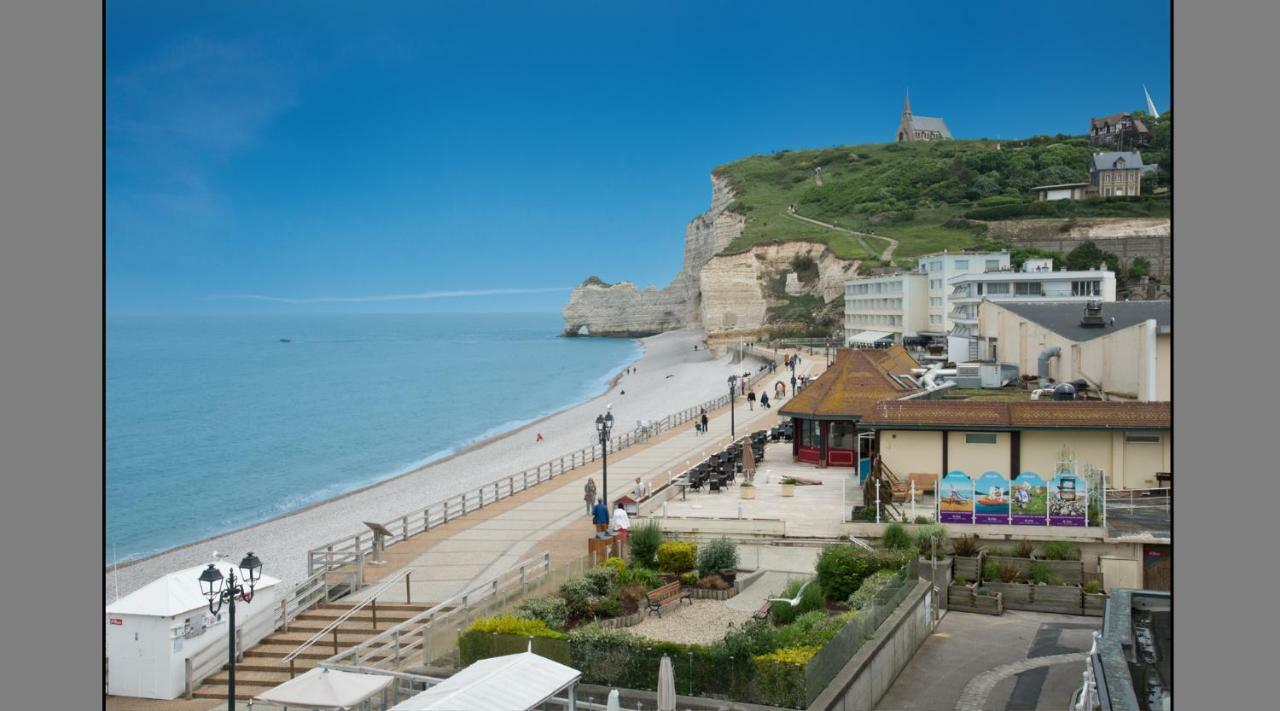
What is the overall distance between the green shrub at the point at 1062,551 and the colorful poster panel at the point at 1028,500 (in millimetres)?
708

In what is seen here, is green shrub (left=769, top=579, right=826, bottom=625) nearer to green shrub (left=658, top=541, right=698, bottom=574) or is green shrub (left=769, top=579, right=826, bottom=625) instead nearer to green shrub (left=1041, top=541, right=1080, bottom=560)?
green shrub (left=658, top=541, right=698, bottom=574)

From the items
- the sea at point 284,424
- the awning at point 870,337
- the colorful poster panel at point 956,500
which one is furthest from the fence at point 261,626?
the awning at point 870,337

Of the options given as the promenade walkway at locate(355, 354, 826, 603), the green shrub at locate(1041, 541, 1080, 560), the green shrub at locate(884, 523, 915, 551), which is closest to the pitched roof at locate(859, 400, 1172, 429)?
the green shrub at locate(1041, 541, 1080, 560)

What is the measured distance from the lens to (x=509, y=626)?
48.0 ft

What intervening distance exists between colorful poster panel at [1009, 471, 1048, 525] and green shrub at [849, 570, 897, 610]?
4250 millimetres

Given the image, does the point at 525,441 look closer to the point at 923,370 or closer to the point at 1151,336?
the point at 923,370

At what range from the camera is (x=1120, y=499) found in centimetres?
2255

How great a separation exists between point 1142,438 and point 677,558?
1107 cm

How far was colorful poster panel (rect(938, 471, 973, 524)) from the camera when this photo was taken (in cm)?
2062

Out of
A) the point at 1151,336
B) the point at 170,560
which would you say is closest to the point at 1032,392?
the point at 1151,336

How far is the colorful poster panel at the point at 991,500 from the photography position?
67.5 ft

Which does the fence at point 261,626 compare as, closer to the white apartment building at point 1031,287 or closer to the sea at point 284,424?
the sea at point 284,424

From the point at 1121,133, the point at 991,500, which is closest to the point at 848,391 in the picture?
the point at 991,500

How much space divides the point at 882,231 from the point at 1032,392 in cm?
10178
